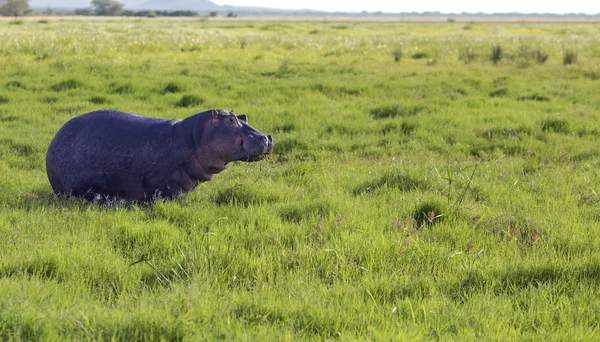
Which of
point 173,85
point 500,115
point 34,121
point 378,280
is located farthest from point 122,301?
point 173,85

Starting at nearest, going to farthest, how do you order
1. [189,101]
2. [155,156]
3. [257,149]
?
[257,149], [155,156], [189,101]

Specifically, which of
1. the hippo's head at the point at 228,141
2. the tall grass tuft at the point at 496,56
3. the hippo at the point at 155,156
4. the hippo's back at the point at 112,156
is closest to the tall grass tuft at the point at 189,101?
the hippo's back at the point at 112,156

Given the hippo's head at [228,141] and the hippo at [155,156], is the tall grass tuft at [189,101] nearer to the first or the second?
the hippo at [155,156]

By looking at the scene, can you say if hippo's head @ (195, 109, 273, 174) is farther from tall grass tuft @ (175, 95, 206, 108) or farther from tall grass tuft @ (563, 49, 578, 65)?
tall grass tuft @ (563, 49, 578, 65)

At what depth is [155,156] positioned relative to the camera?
685cm

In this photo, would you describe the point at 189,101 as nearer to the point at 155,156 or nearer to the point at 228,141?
the point at 155,156

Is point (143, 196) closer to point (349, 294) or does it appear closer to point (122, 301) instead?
point (122, 301)

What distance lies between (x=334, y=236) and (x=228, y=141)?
1.71 metres

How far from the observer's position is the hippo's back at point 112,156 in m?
6.86

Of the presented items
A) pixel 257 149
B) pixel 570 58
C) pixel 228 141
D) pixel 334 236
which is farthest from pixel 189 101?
pixel 570 58

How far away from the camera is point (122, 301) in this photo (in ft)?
14.0

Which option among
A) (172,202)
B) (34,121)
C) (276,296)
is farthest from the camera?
(34,121)

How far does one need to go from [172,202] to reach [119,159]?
844 millimetres

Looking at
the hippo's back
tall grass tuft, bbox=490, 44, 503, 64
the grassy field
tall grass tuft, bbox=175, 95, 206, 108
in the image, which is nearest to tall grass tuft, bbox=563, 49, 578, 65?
tall grass tuft, bbox=490, 44, 503, 64
